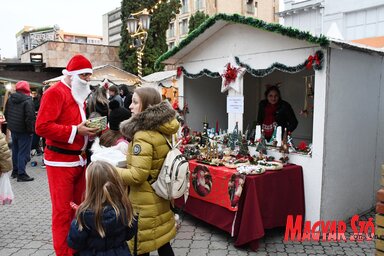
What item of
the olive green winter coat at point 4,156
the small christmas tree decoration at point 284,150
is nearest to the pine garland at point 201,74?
the small christmas tree decoration at point 284,150

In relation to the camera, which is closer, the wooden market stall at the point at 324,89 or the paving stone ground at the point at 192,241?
the paving stone ground at the point at 192,241

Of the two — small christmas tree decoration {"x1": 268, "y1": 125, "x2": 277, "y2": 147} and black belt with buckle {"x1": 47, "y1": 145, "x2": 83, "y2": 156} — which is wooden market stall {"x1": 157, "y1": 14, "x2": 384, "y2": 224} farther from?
black belt with buckle {"x1": 47, "y1": 145, "x2": 83, "y2": 156}

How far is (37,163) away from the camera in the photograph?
8461 mm

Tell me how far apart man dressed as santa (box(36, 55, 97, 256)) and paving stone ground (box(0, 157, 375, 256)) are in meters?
1.02

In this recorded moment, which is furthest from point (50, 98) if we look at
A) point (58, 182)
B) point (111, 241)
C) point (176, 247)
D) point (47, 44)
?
point (47, 44)

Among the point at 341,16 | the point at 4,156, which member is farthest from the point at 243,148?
the point at 341,16

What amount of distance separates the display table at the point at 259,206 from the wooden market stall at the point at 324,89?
19 centimetres

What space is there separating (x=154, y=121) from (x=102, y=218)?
0.84m

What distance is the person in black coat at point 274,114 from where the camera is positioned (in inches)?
200

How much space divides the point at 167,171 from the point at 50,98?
3.92 ft

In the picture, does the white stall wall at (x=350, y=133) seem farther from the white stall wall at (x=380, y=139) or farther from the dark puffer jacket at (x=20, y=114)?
the dark puffer jacket at (x=20, y=114)

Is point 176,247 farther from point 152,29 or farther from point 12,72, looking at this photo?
point 152,29

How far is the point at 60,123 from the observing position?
9.80 feet

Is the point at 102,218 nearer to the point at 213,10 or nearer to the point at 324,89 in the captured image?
the point at 324,89
